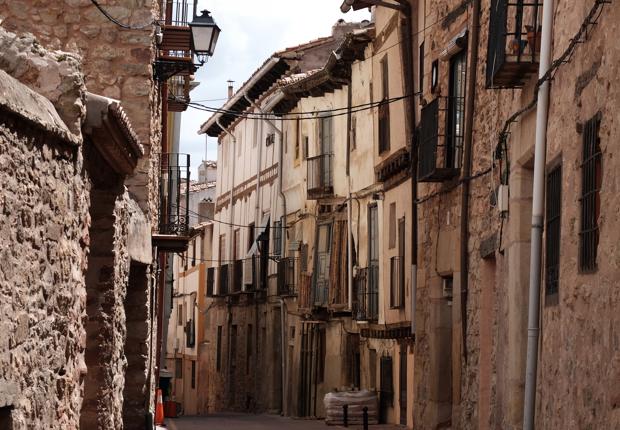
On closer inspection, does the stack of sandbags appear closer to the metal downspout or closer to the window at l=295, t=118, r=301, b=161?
the metal downspout

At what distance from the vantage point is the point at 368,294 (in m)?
26.9

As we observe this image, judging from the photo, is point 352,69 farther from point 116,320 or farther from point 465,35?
point 116,320

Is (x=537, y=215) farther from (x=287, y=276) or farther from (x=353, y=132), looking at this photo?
(x=287, y=276)

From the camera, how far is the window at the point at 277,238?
3809cm

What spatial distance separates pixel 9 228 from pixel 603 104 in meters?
3.99

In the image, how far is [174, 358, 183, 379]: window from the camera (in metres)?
52.4

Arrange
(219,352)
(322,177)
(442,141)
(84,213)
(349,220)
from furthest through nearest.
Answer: (219,352) < (322,177) < (349,220) < (442,141) < (84,213)

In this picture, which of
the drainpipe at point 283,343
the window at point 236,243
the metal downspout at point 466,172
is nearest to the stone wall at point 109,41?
the metal downspout at point 466,172

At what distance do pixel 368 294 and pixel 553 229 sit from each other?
1590 cm

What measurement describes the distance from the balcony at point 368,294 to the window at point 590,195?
16896 millimetres

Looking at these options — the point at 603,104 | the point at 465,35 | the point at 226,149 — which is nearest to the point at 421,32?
the point at 465,35

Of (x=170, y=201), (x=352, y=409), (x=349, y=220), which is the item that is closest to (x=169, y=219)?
(x=170, y=201)

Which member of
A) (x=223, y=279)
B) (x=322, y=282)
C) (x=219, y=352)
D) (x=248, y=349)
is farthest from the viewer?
(x=219, y=352)

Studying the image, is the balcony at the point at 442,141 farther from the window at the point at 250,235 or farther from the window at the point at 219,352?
the window at the point at 219,352
